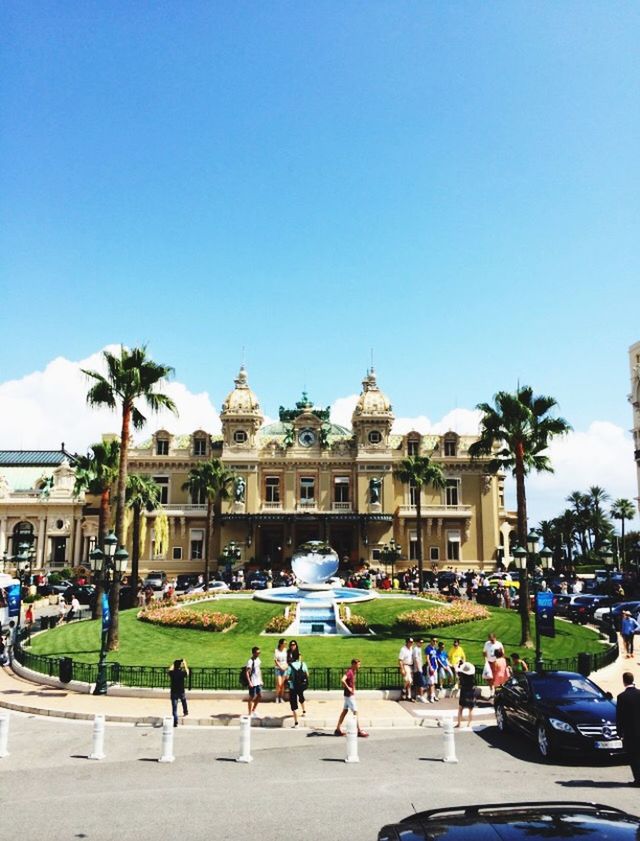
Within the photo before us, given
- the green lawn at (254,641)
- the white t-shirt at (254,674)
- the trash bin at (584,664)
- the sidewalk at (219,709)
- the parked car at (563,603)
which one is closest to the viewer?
the sidewalk at (219,709)

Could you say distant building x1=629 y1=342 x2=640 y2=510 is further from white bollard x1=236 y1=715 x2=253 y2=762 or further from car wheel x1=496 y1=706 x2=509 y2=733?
white bollard x1=236 y1=715 x2=253 y2=762

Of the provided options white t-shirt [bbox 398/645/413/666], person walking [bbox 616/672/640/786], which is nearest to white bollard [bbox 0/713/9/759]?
white t-shirt [bbox 398/645/413/666]

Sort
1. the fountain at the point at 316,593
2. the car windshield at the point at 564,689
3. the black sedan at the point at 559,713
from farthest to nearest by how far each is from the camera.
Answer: the fountain at the point at 316,593 < the car windshield at the point at 564,689 < the black sedan at the point at 559,713

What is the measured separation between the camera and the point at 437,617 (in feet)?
93.1

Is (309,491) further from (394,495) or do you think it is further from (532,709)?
(532,709)

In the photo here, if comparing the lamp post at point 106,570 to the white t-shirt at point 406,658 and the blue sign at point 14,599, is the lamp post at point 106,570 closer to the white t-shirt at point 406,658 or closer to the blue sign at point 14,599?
the blue sign at point 14,599

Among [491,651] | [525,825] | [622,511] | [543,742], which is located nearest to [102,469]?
[491,651]

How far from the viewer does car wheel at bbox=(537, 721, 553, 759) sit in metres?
12.5

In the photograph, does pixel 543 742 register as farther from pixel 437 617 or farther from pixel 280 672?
pixel 437 617

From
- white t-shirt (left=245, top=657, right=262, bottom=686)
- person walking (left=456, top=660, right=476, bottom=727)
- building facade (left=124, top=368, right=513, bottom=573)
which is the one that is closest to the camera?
person walking (left=456, top=660, right=476, bottom=727)

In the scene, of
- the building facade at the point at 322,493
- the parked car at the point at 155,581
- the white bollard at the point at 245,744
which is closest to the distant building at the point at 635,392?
the building facade at the point at 322,493

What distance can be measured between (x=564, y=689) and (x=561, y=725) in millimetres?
1420

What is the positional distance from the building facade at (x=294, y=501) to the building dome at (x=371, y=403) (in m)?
0.10

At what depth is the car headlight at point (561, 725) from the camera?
12.3 meters
